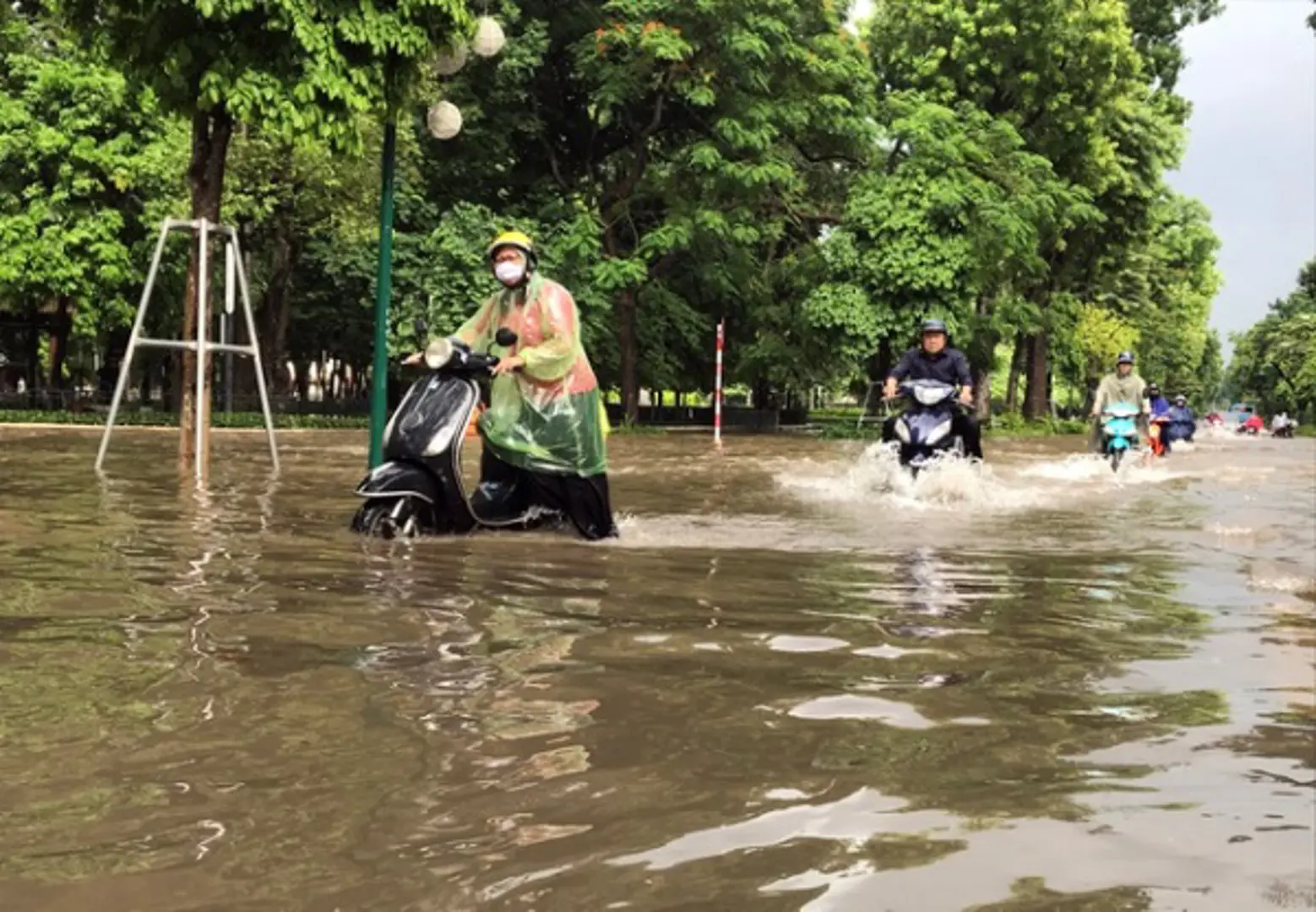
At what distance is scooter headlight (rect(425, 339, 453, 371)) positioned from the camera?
23.8 ft

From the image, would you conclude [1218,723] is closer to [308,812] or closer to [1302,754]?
[1302,754]

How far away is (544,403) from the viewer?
24.9 ft

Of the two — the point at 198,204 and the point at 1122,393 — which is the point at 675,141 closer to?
the point at 1122,393

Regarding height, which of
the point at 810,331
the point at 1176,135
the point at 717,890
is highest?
the point at 1176,135

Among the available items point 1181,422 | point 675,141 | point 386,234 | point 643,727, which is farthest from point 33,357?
point 643,727

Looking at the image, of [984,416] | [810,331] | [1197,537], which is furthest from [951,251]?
[1197,537]

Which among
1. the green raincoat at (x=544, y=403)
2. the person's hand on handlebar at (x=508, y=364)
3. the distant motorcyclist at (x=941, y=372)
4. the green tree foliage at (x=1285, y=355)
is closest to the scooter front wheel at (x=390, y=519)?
the green raincoat at (x=544, y=403)

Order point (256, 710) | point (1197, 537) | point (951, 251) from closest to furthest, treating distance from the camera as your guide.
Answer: point (256, 710)
point (1197, 537)
point (951, 251)

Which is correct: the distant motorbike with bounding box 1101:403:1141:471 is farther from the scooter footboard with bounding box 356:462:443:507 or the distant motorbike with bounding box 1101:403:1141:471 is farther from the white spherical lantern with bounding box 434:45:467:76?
the scooter footboard with bounding box 356:462:443:507

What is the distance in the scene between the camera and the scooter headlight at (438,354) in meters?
7.24

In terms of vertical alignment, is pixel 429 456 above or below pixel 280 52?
below

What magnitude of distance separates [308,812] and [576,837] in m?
0.55

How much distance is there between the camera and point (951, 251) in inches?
1177

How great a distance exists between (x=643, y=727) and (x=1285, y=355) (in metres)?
86.2
